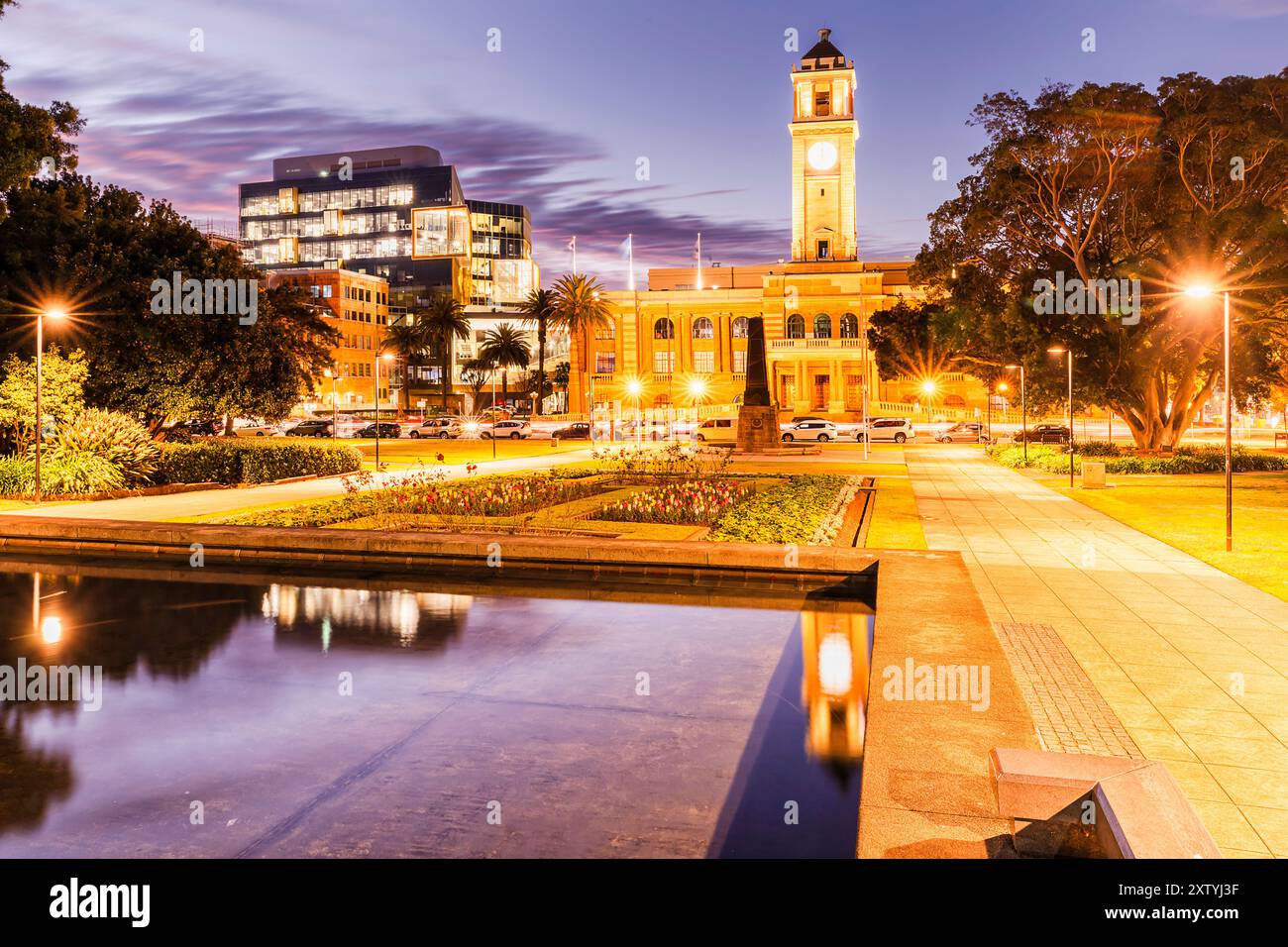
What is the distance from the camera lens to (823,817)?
6.20 m

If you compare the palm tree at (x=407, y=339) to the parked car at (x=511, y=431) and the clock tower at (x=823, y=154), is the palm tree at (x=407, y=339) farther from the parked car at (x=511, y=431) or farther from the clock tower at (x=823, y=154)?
the clock tower at (x=823, y=154)

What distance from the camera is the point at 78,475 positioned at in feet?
77.7

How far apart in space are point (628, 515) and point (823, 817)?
38.8 ft

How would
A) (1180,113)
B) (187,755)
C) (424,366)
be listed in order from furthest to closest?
(424,366) < (1180,113) < (187,755)

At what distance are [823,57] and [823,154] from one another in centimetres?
900

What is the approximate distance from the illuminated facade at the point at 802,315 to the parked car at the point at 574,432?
18392 millimetres

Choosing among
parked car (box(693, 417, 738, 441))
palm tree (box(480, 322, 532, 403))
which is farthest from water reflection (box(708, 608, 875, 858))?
palm tree (box(480, 322, 532, 403))

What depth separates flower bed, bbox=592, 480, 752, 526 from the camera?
1759cm

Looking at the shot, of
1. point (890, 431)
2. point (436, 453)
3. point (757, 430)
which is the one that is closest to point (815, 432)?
point (890, 431)

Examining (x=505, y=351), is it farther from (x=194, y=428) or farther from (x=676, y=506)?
(x=676, y=506)

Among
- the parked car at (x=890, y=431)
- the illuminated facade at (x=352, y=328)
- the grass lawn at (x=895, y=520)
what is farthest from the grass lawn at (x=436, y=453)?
the illuminated facade at (x=352, y=328)

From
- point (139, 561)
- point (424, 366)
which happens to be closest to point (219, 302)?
point (139, 561)

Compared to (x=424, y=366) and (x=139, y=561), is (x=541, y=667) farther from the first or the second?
(x=424, y=366)

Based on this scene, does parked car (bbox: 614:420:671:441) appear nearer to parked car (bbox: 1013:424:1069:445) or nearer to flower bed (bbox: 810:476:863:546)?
parked car (bbox: 1013:424:1069:445)
